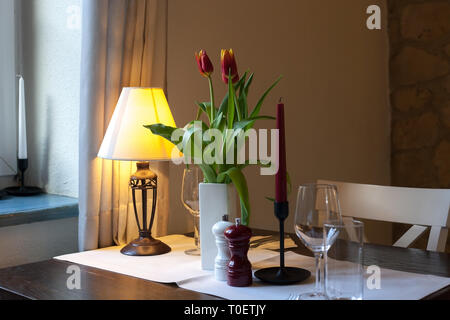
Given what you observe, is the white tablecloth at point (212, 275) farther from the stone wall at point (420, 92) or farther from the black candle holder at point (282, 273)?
the stone wall at point (420, 92)

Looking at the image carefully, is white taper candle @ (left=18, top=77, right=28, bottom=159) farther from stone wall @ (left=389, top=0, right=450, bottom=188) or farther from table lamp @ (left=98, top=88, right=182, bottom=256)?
stone wall @ (left=389, top=0, right=450, bottom=188)

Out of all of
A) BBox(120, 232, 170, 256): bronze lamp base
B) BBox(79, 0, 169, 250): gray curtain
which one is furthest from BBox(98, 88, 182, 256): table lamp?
BBox(79, 0, 169, 250): gray curtain

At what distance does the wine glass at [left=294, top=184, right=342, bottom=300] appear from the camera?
1021 mm

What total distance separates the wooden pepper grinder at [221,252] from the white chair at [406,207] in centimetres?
59

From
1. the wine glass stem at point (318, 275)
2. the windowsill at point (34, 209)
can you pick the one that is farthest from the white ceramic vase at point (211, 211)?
the windowsill at point (34, 209)

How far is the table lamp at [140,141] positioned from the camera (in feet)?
4.50

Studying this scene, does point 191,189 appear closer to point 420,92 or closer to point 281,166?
point 281,166

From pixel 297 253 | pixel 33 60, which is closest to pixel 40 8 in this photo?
pixel 33 60

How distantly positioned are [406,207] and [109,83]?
87cm

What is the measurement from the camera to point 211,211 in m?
1.24

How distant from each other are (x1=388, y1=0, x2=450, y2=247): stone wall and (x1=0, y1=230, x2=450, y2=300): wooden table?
1.57 m

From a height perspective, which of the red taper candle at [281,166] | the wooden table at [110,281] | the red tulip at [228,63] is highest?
the red tulip at [228,63]
